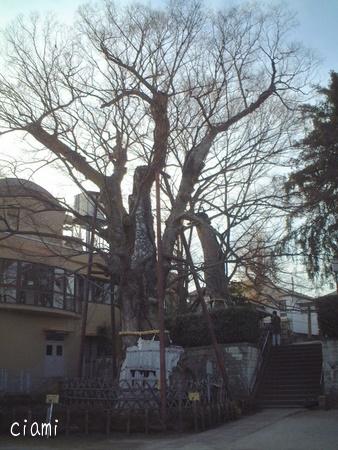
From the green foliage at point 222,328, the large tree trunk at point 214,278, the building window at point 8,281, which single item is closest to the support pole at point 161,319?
the green foliage at point 222,328

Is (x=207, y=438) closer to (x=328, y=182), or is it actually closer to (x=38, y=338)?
(x=328, y=182)

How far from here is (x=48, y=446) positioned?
41.8ft

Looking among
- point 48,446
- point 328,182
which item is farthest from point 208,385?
point 328,182

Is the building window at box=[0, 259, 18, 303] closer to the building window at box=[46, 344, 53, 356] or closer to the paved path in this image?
the building window at box=[46, 344, 53, 356]

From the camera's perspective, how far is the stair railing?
70.4 feet

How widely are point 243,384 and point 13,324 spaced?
12.5 m

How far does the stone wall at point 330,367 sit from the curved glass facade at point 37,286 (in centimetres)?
1092

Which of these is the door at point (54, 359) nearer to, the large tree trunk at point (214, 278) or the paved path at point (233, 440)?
the large tree trunk at point (214, 278)

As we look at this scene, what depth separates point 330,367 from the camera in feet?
63.5

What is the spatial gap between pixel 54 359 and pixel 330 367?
53.0 ft

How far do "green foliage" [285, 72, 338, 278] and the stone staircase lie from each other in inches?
153

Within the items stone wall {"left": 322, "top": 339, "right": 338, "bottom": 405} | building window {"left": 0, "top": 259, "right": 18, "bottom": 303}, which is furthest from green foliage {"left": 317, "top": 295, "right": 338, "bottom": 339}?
building window {"left": 0, "top": 259, "right": 18, "bottom": 303}

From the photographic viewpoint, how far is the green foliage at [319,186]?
2047 centimetres

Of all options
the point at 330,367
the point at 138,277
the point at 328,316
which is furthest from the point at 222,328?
the point at 138,277
